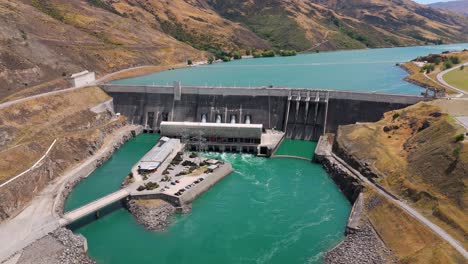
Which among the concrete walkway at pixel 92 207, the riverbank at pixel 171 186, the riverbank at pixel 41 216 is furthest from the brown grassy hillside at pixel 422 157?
the riverbank at pixel 41 216

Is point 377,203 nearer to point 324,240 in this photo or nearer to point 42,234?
point 324,240

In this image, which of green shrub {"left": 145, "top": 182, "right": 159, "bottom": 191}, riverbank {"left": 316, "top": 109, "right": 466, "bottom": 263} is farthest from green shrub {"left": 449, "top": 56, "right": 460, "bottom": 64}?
green shrub {"left": 145, "top": 182, "right": 159, "bottom": 191}

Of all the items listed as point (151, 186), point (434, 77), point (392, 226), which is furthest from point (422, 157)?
point (434, 77)

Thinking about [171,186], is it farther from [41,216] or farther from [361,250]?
[361,250]

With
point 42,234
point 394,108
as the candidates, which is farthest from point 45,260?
point 394,108

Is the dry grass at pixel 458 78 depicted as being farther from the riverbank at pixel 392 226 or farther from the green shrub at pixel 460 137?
the riverbank at pixel 392 226

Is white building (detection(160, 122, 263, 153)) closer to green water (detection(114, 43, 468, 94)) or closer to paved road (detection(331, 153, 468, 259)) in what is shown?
paved road (detection(331, 153, 468, 259))
